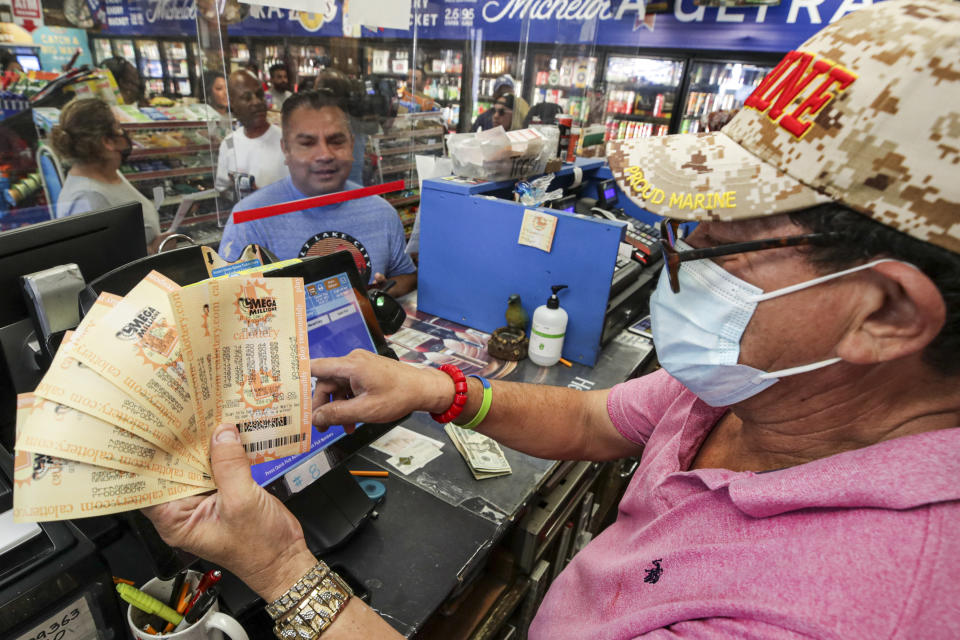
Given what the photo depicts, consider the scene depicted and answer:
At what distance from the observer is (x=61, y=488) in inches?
21.7

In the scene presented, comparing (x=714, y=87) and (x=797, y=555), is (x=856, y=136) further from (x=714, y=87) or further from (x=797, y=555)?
(x=714, y=87)

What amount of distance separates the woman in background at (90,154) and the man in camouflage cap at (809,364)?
6.33ft

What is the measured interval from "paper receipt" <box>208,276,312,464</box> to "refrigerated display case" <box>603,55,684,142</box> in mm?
5562

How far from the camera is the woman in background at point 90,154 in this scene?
1.90m

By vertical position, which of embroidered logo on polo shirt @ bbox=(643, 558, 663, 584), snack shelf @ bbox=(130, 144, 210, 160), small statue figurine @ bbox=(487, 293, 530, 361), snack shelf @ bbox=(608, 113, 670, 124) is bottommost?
small statue figurine @ bbox=(487, 293, 530, 361)

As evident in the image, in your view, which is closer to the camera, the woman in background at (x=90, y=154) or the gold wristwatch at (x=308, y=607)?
the gold wristwatch at (x=308, y=607)

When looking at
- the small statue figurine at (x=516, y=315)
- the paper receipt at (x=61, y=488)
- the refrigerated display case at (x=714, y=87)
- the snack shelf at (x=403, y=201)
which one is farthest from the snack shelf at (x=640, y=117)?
the paper receipt at (x=61, y=488)

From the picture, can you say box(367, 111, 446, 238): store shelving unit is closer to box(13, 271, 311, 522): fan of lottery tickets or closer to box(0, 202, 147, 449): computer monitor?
box(0, 202, 147, 449): computer monitor

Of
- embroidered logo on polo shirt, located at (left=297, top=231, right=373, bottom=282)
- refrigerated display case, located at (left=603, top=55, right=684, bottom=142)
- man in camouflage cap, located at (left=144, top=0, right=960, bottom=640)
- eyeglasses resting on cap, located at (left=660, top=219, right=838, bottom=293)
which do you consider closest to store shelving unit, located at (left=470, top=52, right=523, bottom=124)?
refrigerated display case, located at (left=603, top=55, right=684, bottom=142)

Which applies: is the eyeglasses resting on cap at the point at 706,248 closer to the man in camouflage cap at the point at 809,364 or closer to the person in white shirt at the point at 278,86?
the man in camouflage cap at the point at 809,364

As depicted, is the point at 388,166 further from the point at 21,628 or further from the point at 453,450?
the point at 21,628

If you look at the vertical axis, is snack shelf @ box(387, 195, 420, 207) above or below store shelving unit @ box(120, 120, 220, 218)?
below

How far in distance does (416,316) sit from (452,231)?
447mm

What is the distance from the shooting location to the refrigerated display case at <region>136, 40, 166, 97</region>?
1972mm
